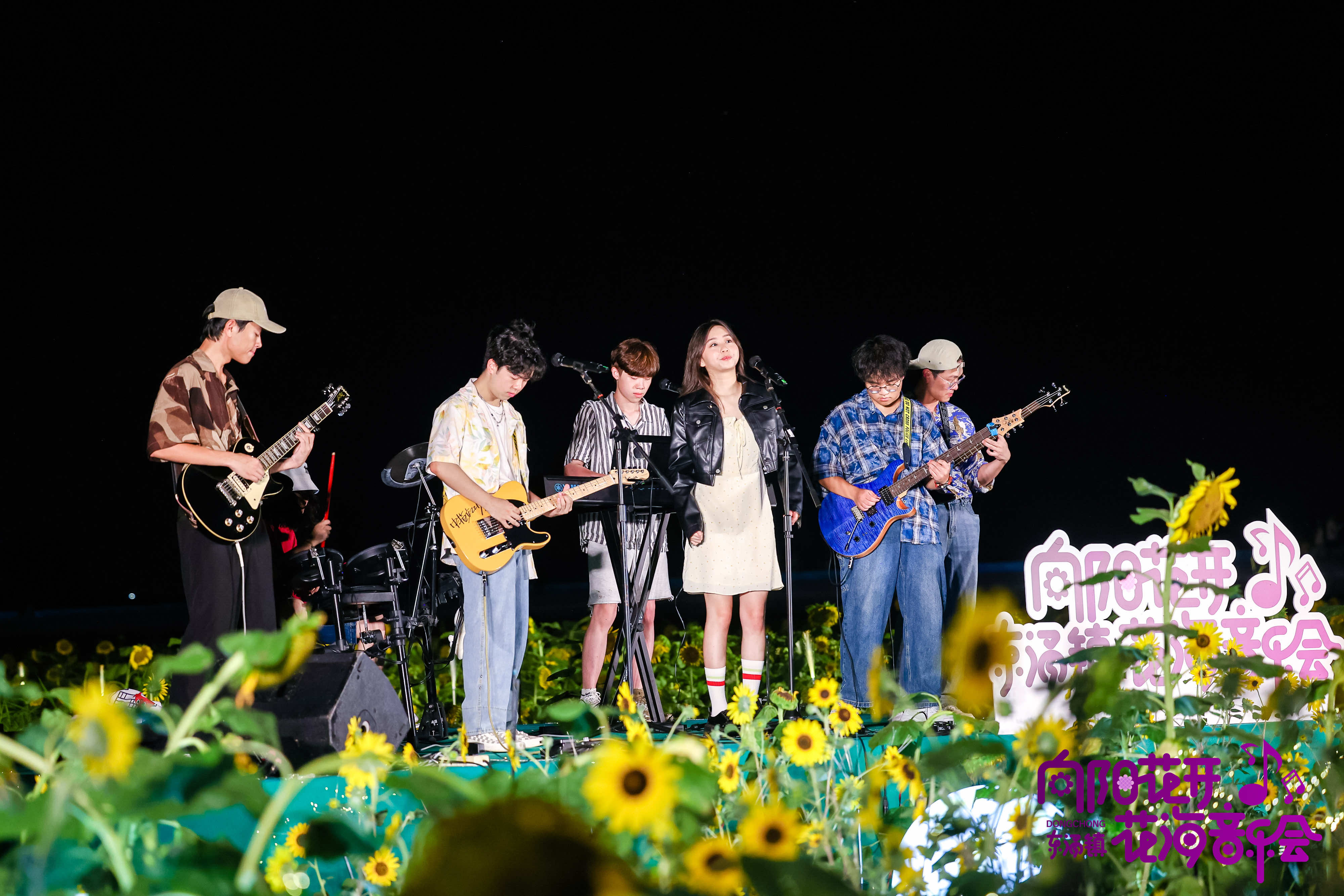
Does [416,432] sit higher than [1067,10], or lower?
lower

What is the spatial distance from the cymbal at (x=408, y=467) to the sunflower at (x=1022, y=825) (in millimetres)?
3129

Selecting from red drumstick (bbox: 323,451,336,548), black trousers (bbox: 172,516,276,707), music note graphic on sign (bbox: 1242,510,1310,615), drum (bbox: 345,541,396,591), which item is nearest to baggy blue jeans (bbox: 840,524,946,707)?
music note graphic on sign (bbox: 1242,510,1310,615)

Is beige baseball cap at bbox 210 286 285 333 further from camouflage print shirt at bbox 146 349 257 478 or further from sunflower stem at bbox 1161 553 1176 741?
sunflower stem at bbox 1161 553 1176 741

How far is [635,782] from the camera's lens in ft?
1.83

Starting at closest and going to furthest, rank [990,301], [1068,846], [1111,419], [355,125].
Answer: [1068,846] < [355,125] < [990,301] < [1111,419]

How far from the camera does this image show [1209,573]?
2527 millimetres

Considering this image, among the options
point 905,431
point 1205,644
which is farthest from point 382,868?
point 905,431

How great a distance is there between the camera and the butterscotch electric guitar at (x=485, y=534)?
10.4 feet

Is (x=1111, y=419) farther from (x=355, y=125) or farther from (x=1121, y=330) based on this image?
(x=355, y=125)

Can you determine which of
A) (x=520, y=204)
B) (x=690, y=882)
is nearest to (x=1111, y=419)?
(x=520, y=204)

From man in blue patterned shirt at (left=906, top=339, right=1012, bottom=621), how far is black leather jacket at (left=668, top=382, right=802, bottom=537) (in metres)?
0.68

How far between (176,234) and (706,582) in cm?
482

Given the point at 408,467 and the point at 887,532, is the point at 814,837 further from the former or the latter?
the point at 408,467

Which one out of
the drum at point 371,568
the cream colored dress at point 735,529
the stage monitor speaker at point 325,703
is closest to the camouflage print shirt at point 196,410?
the stage monitor speaker at point 325,703
